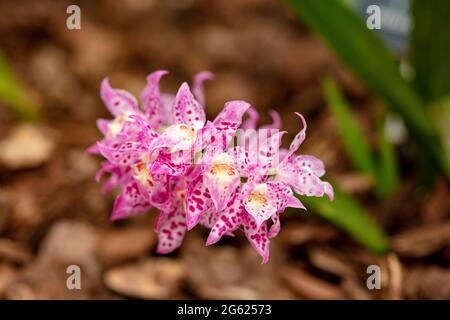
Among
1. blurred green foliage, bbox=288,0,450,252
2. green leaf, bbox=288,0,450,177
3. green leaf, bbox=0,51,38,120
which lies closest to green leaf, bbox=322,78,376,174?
blurred green foliage, bbox=288,0,450,252

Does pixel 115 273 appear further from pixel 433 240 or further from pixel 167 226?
pixel 433 240

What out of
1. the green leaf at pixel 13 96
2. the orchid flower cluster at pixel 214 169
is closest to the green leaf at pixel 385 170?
the orchid flower cluster at pixel 214 169

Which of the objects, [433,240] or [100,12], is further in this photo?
[100,12]

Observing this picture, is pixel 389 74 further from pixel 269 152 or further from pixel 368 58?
pixel 269 152

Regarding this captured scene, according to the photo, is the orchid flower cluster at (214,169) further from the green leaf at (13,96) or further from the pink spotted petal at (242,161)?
the green leaf at (13,96)

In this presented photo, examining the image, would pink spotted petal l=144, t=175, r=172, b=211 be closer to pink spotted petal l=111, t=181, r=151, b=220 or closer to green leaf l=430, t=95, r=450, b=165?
pink spotted petal l=111, t=181, r=151, b=220

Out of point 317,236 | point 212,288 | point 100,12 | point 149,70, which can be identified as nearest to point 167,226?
point 212,288

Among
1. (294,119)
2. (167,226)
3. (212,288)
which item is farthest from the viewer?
(294,119)
